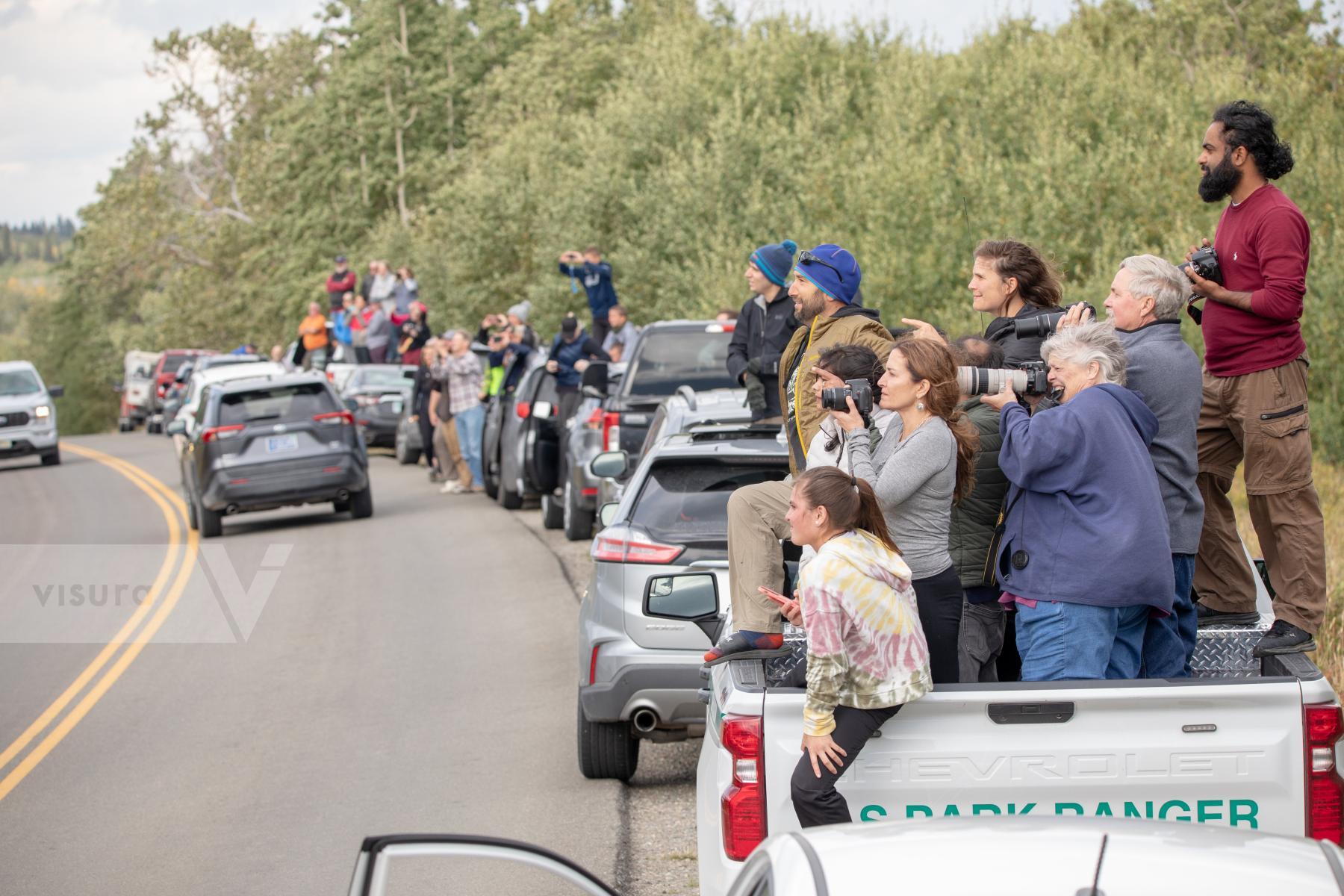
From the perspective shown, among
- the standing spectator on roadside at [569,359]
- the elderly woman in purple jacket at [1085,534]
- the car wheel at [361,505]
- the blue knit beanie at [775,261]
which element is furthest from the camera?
the car wheel at [361,505]

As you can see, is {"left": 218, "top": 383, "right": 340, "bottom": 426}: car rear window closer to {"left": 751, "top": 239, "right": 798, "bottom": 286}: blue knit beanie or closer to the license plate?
the license plate

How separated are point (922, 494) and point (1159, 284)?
1115 mm

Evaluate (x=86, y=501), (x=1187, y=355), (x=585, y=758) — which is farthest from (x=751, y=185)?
(x=1187, y=355)

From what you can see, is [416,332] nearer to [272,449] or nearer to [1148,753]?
[272,449]

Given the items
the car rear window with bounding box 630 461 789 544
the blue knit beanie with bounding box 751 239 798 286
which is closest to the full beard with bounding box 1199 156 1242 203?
the car rear window with bounding box 630 461 789 544

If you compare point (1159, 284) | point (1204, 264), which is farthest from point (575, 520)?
point (1159, 284)

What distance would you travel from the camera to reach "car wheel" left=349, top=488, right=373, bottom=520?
64.3 feet

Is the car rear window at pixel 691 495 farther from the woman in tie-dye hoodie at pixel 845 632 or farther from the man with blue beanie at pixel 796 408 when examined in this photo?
the woman in tie-dye hoodie at pixel 845 632

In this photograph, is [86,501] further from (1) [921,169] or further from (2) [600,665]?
(2) [600,665]

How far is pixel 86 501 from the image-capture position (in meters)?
25.4

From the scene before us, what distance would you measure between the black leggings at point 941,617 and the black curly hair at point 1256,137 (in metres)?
2.15

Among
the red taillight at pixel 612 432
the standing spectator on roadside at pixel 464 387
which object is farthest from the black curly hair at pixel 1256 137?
the standing spectator on roadside at pixel 464 387

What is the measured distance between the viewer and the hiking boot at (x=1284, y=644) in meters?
4.71

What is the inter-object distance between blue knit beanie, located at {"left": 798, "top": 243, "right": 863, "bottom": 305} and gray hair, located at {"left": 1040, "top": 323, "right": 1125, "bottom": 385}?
2325 millimetres
